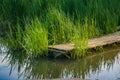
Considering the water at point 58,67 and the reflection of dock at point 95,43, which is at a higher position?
the reflection of dock at point 95,43

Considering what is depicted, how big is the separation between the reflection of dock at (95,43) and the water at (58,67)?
0.72ft

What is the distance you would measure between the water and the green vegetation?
0.26m

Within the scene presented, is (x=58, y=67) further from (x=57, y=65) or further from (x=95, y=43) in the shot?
(x=95, y=43)

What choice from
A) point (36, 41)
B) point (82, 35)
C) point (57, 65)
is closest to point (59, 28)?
point (82, 35)

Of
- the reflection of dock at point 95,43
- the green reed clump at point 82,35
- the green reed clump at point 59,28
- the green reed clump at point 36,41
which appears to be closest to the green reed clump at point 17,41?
the green reed clump at point 36,41

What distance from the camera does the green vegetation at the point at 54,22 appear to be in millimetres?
7797

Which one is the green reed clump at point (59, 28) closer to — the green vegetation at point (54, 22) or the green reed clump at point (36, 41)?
the green vegetation at point (54, 22)

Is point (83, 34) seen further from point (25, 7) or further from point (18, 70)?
point (25, 7)

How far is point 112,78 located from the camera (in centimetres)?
654

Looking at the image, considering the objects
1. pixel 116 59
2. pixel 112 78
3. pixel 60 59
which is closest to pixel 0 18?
pixel 60 59

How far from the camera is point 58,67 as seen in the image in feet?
23.9

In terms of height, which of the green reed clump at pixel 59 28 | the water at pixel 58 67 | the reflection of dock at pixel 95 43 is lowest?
the water at pixel 58 67

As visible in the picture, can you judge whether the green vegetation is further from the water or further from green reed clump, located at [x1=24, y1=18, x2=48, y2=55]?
the water

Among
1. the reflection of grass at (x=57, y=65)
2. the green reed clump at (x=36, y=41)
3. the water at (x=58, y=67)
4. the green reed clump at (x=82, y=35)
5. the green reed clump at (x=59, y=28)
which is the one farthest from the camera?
the green reed clump at (x=59, y=28)
